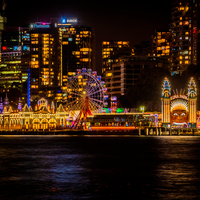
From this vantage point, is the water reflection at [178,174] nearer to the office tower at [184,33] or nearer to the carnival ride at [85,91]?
the carnival ride at [85,91]

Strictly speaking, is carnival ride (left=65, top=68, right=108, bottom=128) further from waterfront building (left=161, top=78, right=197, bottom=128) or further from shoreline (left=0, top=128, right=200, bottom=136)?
waterfront building (left=161, top=78, right=197, bottom=128)

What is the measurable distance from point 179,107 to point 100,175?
76460mm

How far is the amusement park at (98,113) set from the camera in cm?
11869

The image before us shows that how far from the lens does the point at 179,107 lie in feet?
431

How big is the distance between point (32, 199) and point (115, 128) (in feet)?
308

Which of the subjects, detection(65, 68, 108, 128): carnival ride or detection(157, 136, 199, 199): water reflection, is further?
detection(65, 68, 108, 128): carnival ride

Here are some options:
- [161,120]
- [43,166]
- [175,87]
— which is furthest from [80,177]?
[175,87]

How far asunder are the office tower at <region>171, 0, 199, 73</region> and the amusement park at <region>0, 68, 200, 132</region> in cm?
5384

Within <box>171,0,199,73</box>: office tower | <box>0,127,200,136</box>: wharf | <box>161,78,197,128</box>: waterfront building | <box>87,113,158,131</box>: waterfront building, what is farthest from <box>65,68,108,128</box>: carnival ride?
<box>171,0,199,73</box>: office tower

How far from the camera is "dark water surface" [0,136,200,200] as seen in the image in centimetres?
4594

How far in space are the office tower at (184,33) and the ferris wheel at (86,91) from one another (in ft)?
249

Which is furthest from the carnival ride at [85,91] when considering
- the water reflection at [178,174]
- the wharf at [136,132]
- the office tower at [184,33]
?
the office tower at [184,33]

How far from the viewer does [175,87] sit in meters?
144

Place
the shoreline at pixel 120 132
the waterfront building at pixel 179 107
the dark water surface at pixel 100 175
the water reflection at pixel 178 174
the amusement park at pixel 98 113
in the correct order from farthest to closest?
the shoreline at pixel 120 132
the waterfront building at pixel 179 107
the amusement park at pixel 98 113
the dark water surface at pixel 100 175
the water reflection at pixel 178 174
